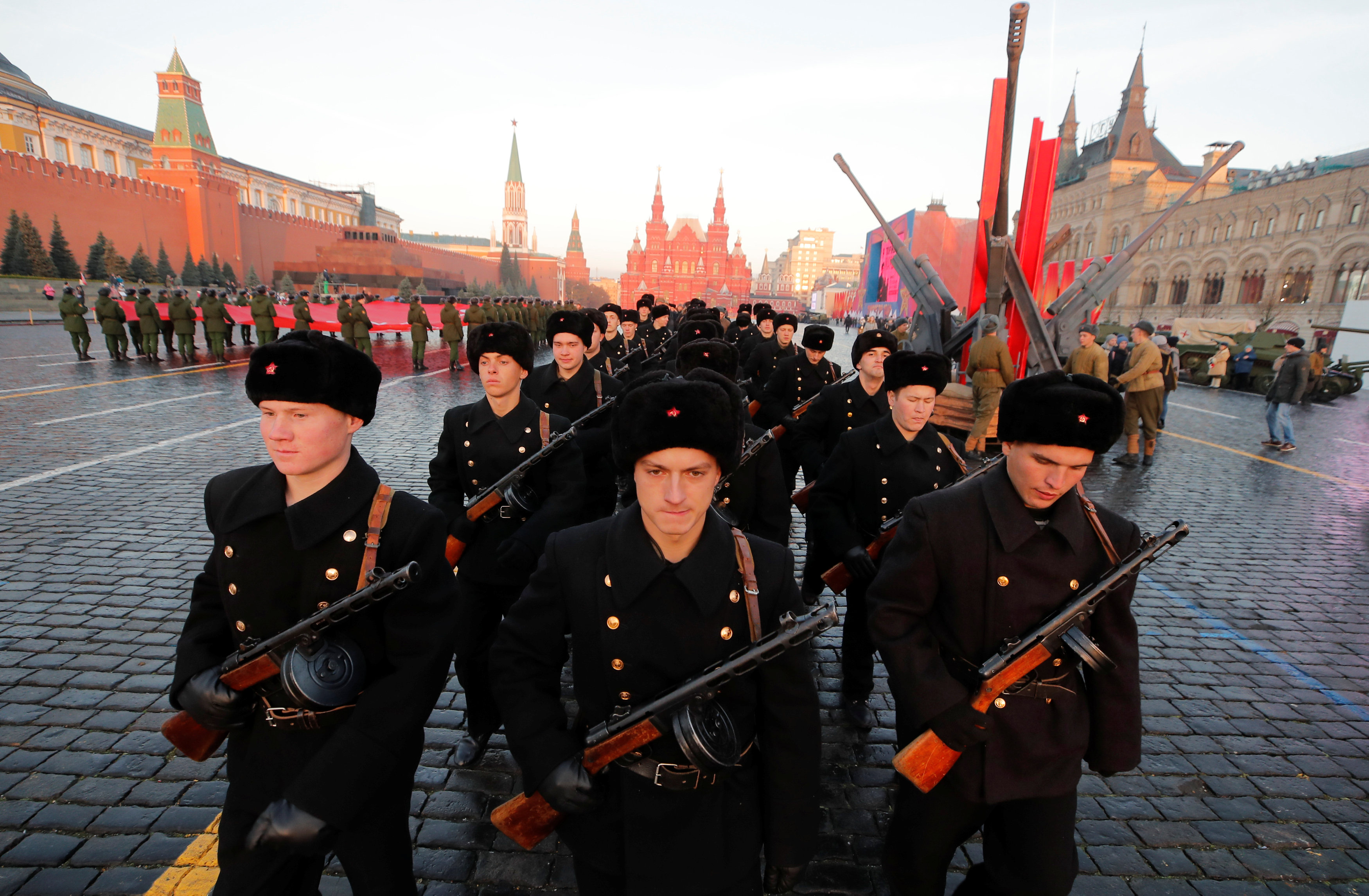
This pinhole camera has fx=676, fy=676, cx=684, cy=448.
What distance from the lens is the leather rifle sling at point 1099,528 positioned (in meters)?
2.03

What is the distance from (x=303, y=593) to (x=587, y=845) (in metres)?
1.01

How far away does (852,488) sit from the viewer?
12.2ft

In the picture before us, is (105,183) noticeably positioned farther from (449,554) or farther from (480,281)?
(449,554)

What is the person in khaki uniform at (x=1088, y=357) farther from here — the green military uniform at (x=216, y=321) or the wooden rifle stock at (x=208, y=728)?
A: the green military uniform at (x=216, y=321)

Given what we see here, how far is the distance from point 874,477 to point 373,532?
255 cm

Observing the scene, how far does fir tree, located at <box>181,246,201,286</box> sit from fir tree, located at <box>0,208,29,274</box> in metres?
10.9

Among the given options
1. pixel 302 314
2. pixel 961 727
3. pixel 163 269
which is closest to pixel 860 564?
pixel 961 727

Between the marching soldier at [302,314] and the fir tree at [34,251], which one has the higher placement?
the fir tree at [34,251]

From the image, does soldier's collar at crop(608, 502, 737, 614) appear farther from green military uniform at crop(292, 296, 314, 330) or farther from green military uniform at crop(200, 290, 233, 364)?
green military uniform at crop(292, 296, 314, 330)

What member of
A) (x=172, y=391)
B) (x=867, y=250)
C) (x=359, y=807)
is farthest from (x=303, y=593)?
(x=867, y=250)

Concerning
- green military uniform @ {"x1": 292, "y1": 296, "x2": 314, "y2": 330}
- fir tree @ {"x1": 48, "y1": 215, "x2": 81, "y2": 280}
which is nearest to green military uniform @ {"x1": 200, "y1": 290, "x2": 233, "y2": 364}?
green military uniform @ {"x1": 292, "y1": 296, "x2": 314, "y2": 330}

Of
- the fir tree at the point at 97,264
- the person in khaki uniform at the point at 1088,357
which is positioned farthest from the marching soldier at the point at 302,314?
the fir tree at the point at 97,264

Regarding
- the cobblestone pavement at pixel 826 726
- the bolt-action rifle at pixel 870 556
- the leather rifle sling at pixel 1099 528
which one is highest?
the leather rifle sling at pixel 1099 528

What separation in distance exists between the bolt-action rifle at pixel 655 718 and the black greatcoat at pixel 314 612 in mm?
363
